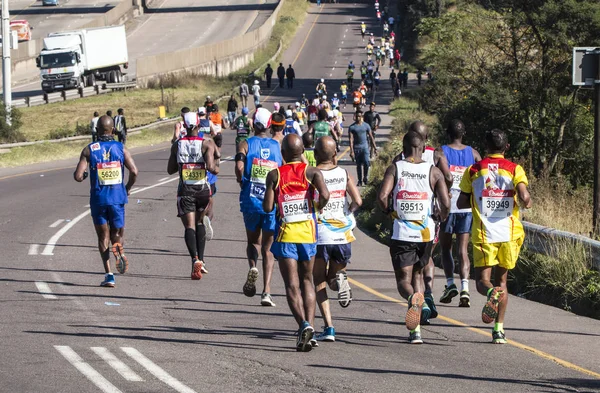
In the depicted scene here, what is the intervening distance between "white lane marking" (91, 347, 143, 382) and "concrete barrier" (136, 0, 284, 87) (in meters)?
59.3

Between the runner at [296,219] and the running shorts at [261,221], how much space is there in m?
2.27

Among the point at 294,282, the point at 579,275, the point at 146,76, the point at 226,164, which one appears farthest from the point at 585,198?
the point at 146,76

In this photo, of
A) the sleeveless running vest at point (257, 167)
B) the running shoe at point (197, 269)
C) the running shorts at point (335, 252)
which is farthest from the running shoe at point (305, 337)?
the running shoe at point (197, 269)

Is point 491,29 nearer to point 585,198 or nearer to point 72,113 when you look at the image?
point 585,198

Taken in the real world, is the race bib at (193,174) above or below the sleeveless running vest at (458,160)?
below

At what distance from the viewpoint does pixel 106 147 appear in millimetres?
12648

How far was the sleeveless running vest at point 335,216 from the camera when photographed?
9484mm

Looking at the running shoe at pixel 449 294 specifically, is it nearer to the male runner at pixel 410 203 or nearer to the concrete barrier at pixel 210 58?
the male runner at pixel 410 203

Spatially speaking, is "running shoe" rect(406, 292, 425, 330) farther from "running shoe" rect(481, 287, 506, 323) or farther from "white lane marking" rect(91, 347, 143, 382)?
"white lane marking" rect(91, 347, 143, 382)

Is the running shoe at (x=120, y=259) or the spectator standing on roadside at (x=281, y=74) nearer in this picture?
the running shoe at (x=120, y=259)

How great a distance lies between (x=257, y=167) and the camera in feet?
38.6

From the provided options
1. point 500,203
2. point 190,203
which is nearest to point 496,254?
point 500,203

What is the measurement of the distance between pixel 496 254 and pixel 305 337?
6.74ft

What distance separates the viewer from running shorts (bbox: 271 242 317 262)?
9125 millimetres
